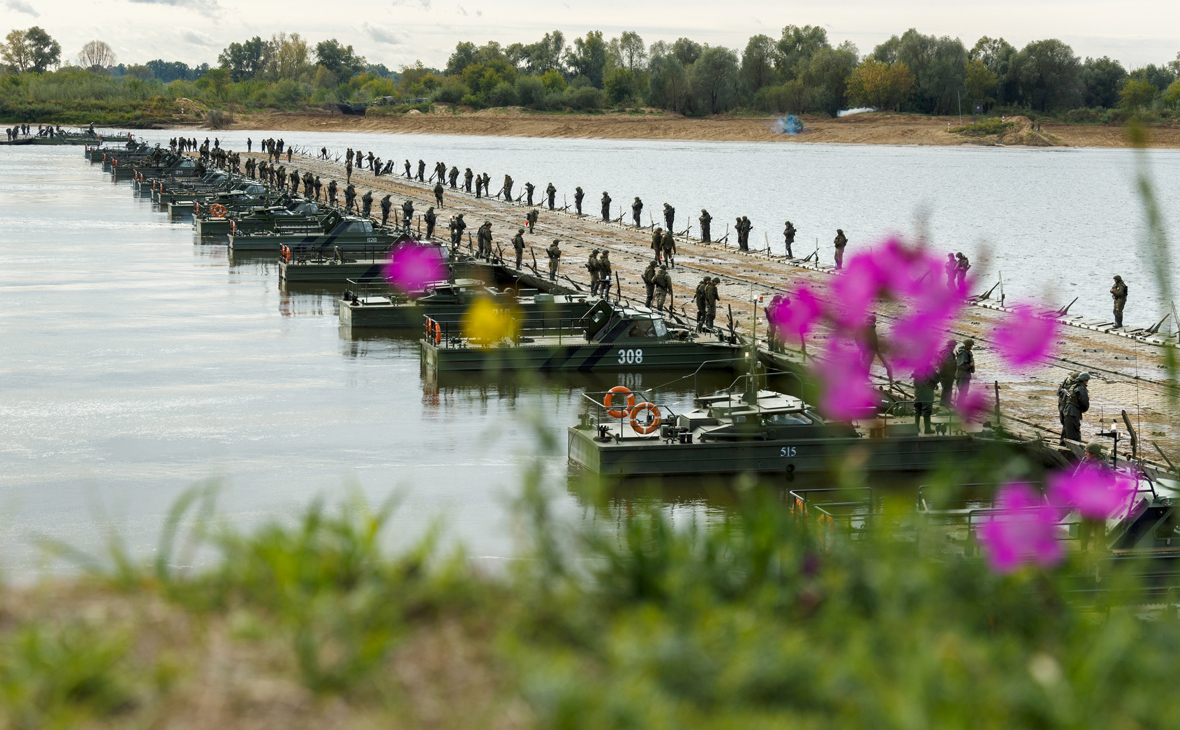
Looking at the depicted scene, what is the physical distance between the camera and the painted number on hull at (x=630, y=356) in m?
39.2

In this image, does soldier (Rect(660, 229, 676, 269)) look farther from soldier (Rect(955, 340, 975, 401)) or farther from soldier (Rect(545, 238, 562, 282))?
soldier (Rect(955, 340, 975, 401))

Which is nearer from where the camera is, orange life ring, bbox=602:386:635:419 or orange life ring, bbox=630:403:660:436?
orange life ring, bbox=630:403:660:436

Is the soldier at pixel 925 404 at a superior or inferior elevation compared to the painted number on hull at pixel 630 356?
superior

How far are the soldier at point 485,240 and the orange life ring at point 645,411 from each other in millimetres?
31496

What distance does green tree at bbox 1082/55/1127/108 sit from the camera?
178 meters

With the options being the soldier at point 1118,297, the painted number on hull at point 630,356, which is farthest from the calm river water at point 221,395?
the soldier at point 1118,297

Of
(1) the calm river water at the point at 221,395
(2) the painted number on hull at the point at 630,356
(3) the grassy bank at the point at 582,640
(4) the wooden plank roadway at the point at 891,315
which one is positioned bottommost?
(1) the calm river water at the point at 221,395

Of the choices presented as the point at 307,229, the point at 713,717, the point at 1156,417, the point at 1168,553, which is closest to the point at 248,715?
the point at 713,717

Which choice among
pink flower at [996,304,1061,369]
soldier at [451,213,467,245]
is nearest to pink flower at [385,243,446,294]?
soldier at [451,213,467,245]

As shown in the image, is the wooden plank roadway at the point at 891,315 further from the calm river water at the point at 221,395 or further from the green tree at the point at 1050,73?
the green tree at the point at 1050,73

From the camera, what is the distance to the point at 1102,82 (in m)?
181

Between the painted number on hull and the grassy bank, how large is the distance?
30841 millimetres

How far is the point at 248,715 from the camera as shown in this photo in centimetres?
593

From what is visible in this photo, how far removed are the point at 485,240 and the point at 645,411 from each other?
113 ft
